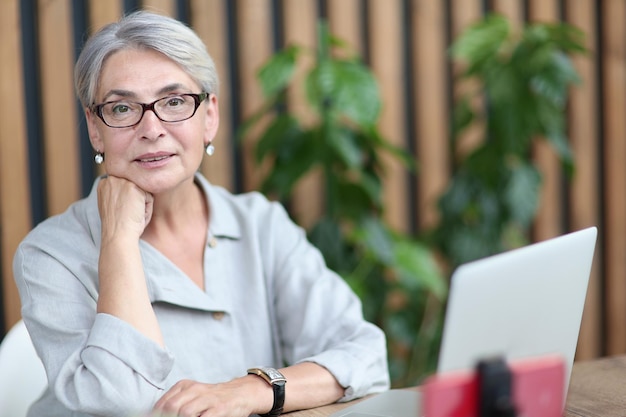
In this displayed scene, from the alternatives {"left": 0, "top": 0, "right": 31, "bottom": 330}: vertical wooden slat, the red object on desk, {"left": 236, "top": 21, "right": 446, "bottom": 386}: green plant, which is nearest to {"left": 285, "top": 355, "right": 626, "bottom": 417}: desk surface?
the red object on desk

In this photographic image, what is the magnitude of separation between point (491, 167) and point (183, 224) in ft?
5.24

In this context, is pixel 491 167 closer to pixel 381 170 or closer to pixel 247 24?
pixel 381 170

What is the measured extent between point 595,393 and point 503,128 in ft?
5.45

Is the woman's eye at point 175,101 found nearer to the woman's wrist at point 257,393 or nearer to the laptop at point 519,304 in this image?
the woman's wrist at point 257,393

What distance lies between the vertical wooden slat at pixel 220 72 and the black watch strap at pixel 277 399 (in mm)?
1560

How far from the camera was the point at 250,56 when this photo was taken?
3.11 m

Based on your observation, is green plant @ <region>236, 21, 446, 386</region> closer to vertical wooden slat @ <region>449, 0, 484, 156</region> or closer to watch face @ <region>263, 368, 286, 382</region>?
vertical wooden slat @ <region>449, 0, 484, 156</region>

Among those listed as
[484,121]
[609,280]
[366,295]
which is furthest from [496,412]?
[609,280]

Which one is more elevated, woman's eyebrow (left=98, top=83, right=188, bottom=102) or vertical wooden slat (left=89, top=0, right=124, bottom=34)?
vertical wooden slat (left=89, top=0, right=124, bottom=34)

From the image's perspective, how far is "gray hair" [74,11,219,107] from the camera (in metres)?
1.80

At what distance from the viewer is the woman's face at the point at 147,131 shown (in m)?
1.78

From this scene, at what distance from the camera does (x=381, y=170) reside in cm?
311

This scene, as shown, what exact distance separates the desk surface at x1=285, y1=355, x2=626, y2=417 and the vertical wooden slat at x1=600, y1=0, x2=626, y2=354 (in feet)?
6.95

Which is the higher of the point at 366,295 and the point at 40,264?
the point at 40,264
